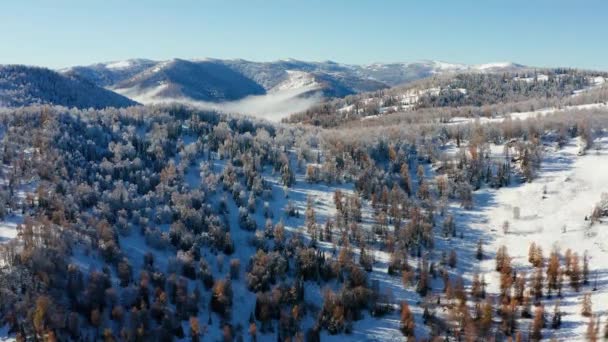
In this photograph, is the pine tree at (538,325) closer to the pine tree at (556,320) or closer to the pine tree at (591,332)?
the pine tree at (556,320)

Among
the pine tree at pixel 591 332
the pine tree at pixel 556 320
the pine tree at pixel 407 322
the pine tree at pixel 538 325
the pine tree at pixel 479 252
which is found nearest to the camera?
the pine tree at pixel 591 332

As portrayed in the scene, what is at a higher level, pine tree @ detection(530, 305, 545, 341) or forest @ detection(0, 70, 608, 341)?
forest @ detection(0, 70, 608, 341)

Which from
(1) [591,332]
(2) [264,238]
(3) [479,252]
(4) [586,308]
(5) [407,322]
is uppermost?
(2) [264,238]

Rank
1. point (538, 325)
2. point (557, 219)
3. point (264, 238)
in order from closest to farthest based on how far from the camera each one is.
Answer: point (538, 325)
point (264, 238)
point (557, 219)

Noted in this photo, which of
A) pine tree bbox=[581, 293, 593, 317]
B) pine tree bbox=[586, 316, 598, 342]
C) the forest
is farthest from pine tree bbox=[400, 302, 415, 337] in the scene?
pine tree bbox=[581, 293, 593, 317]

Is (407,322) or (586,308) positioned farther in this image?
(407,322)

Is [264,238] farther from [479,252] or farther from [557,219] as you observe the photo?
[557,219]

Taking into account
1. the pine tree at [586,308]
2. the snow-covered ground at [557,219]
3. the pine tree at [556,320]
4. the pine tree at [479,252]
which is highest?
the snow-covered ground at [557,219]

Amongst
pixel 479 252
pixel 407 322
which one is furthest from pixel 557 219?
pixel 407 322

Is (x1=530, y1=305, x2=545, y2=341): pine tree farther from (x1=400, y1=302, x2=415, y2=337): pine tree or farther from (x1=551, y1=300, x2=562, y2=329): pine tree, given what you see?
(x1=400, y1=302, x2=415, y2=337): pine tree

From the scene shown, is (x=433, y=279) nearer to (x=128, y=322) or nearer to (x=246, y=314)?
(x=246, y=314)

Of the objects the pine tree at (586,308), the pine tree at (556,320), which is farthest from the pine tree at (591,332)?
the pine tree at (586,308)

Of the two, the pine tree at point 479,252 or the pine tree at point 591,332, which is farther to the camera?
the pine tree at point 479,252

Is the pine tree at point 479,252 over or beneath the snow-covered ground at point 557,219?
beneath
